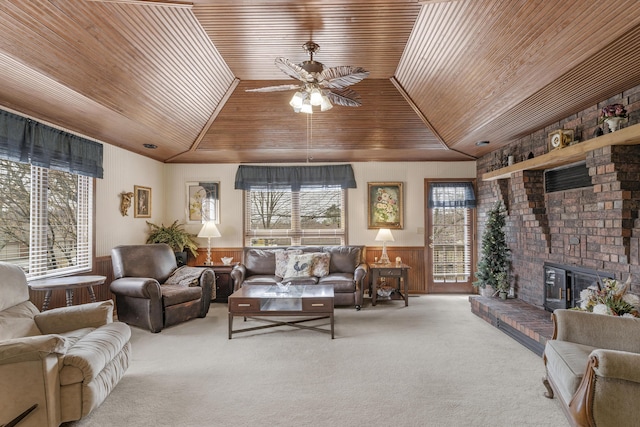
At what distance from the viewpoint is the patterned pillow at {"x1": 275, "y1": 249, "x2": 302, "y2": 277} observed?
5.49m

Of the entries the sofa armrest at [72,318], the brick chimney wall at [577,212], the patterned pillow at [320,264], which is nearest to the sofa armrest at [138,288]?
the sofa armrest at [72,318]

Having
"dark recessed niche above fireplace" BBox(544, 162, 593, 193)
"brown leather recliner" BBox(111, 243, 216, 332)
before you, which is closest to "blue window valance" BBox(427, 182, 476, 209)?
"dark recessed niche above fireplace" BBox(544, 162, 593, 193)

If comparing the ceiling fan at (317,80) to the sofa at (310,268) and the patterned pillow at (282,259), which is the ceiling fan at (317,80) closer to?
the sofa at (310,268)

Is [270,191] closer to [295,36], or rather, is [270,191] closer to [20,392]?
[295,36]

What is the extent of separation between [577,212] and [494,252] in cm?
150

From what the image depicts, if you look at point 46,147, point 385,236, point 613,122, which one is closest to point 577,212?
point 613,122

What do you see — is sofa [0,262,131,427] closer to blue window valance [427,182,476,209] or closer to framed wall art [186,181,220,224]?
framed wall art [186,181,220,224]

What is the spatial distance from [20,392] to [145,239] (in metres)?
3.95

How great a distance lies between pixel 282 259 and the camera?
559 cm

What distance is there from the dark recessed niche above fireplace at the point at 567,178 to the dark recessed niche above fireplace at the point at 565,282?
0.92 m

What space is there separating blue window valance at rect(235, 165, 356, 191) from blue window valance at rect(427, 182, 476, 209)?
4.94 feet

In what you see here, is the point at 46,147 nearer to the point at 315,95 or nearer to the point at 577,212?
the point at 315,95

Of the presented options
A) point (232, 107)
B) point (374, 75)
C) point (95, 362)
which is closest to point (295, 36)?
point (374, 75)

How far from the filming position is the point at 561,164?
388 centimetres
